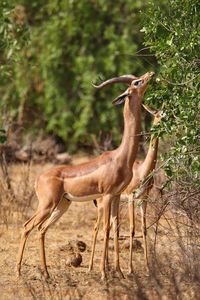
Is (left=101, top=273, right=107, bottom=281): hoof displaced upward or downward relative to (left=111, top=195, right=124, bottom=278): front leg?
downward

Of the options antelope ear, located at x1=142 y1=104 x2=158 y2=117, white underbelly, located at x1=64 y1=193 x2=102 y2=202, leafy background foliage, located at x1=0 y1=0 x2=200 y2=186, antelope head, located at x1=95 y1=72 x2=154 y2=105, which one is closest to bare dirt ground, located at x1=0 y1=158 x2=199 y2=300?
white underbelly, located at x1=64 y1=193 x2=102 y2=202

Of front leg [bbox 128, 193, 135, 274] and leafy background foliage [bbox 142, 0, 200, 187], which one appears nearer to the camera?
leafy background foliage [bbox 142, 0, 200, 187]

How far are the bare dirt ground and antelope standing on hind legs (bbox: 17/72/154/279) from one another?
268mm

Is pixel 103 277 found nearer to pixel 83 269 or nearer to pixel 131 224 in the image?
pixel 83 269

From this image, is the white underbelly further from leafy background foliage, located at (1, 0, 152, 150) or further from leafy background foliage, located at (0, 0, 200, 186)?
leafy background foliage, located at (1, 0, 152, 150)

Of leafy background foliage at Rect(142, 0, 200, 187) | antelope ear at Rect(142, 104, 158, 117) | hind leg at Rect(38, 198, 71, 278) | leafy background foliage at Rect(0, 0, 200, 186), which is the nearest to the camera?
leafy background foliage at Rect(142, 0, 200, 187)

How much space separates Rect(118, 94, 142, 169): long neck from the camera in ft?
28.8

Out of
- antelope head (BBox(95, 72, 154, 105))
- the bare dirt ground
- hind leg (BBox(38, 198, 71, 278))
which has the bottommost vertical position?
the bare dirt ground

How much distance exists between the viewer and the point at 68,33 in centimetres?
1714

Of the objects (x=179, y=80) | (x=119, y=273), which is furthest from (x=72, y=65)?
(x=179, y=80)

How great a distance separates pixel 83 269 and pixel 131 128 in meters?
1.44

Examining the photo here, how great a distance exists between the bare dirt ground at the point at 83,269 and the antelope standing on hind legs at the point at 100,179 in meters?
0.27

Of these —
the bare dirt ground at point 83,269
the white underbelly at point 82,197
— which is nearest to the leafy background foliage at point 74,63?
the bare dirt ground at point 83,269

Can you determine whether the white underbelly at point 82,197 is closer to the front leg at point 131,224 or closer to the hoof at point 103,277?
the front leg at point 131,224
